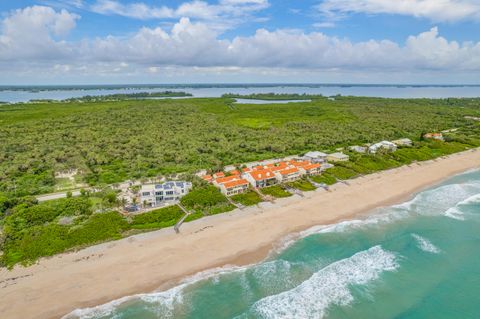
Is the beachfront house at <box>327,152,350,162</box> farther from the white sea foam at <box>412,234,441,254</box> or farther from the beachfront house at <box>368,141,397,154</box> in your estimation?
the white sea foam at <box>412,234,441,254</box>

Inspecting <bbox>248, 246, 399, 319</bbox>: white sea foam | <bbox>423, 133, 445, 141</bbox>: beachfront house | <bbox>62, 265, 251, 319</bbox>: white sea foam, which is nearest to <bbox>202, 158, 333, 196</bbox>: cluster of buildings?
<bbox>62, 265, 251, 319</bbox>: white sea foam

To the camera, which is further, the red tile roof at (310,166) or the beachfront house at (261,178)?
the red tile roof at (310,166)

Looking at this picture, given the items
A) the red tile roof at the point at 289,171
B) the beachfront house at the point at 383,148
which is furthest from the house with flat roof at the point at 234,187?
Answer: the beachfront house at the point at 383,148

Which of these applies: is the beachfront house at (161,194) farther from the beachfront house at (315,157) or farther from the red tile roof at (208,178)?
the beachfront house at (315,157)

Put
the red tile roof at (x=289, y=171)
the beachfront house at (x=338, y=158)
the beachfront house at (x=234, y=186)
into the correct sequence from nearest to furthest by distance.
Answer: the beachfront house at (x=234, y=186) < the red tile roof at (x=289, y=171) < the beachfront house at (x=338, y=158)

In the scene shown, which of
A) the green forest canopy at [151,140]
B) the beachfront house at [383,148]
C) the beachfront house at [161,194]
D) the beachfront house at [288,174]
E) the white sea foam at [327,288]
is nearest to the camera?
the white sea foam at [327,288]

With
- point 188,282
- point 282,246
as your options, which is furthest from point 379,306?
point 188,282

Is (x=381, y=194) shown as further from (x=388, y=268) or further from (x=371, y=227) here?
(x=388, y=268)

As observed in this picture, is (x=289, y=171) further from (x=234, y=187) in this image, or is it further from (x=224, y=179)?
(x=224, y=179)
